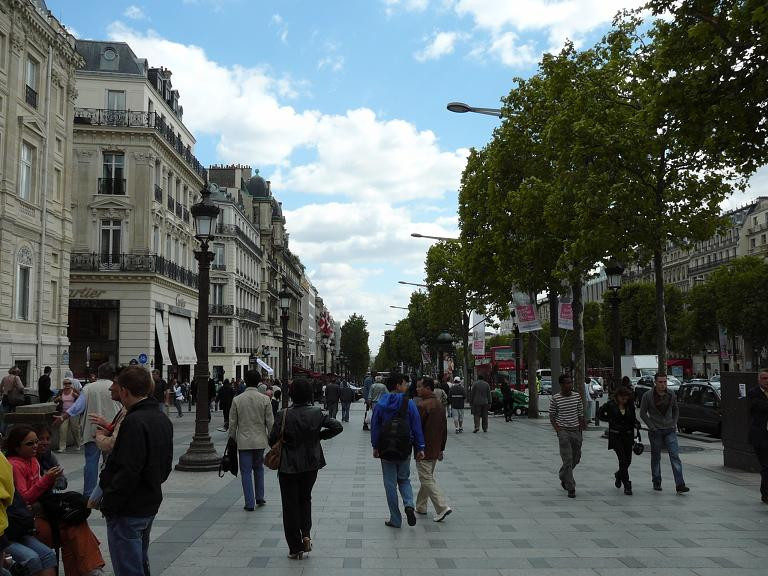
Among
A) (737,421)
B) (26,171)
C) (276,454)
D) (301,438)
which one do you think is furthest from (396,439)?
(26,171)

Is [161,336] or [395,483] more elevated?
[161,336]

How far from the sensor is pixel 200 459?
547 inches

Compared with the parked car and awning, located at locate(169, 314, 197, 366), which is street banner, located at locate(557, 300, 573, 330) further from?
awning, located at locate(169, 314, 197, 366)

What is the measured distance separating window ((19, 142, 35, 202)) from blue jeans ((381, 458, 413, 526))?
22651 millimetres

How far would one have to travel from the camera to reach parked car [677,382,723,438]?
68.6 ft

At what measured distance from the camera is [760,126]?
1165 centimetres

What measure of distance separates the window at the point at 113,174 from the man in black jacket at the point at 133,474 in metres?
35.7

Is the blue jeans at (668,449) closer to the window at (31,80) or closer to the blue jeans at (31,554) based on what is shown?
the blue jeans at (31,554)

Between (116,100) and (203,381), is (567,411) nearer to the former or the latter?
(203,381)

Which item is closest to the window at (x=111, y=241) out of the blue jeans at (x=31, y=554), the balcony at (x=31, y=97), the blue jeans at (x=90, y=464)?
the balcony at (x=31, y=97)

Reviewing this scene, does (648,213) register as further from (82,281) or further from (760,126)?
(82,281)

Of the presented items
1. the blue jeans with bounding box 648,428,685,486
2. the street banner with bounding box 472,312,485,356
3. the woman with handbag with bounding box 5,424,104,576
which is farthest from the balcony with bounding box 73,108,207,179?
the woman with handbag with bounding box 5,424,104,576

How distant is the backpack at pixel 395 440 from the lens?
8.65 m

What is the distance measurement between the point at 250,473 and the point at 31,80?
23.4m
